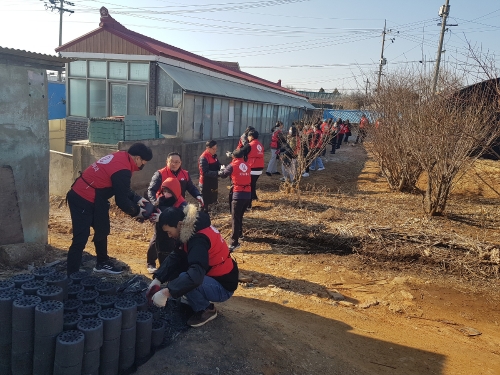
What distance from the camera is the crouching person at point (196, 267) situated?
316 centimetres

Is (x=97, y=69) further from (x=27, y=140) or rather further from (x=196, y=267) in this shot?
(x=196, y=267)

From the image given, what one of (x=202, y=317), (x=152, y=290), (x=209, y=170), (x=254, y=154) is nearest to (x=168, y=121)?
(x=254, y=154)

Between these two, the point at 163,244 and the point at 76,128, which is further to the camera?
the point at 76,128

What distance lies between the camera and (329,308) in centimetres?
471

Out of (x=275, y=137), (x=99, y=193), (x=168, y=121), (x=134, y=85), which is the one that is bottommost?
(x=99, y=193)

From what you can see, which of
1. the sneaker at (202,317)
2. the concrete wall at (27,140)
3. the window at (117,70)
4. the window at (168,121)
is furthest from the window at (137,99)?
the sneaker at (202,317)

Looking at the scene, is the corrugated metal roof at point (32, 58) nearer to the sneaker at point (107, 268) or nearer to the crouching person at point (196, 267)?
the sneaker at point (107, 268)

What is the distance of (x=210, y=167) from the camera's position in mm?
7707

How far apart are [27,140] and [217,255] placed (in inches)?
138

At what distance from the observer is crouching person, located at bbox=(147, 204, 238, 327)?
316 centimetres

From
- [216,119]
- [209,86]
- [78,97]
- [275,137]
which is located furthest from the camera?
[216,119]

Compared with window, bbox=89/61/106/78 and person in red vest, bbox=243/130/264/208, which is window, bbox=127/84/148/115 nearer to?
window, bbox=89/61/106/78

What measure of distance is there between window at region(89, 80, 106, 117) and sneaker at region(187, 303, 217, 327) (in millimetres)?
10992

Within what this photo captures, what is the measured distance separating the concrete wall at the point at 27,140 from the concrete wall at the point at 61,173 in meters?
4.26
